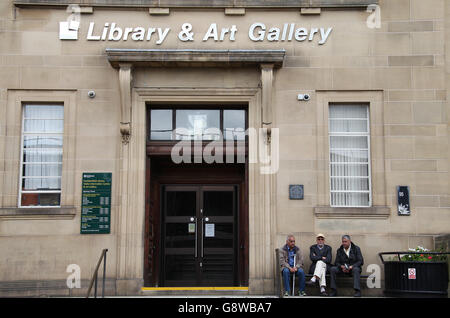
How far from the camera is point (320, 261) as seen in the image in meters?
14.3

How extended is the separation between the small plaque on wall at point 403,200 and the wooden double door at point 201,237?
3778mm

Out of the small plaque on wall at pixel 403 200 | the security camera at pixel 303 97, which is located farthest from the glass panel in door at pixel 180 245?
the small plaque on wall at pixel 403 200

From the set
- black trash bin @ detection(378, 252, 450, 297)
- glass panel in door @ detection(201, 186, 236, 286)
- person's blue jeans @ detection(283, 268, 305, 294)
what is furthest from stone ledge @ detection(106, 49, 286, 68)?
black trash bin @ detection(378, 252, 450, 297)

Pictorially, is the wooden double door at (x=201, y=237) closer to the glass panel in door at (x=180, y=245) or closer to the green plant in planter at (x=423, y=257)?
the glass panel in door at (x=180, y=245)

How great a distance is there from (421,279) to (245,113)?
17.8 feet

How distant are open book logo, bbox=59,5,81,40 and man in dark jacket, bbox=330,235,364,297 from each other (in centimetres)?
757

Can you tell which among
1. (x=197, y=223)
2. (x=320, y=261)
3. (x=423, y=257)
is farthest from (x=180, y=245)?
(x=423, y=257)

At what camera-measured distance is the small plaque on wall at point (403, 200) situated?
1502 centimetres

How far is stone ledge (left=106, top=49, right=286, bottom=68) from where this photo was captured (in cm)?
1502

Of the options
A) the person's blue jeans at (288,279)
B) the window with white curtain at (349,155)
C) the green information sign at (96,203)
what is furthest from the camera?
the window with white curtain at (349,155)

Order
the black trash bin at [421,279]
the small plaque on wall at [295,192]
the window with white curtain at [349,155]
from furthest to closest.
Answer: the window with white curtain at [349,155]
the small plaque on wall at [295,192]
the black trash bin at [421,279]

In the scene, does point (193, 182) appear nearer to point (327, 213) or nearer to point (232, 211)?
point (232, 211)

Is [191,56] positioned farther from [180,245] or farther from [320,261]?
[320,261]
